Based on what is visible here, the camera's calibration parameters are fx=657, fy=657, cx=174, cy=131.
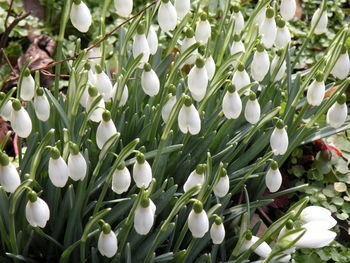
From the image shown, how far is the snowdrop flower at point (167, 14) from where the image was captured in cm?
207

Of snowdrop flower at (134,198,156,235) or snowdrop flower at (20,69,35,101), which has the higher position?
snowdrop flower at (20,69,35,101)

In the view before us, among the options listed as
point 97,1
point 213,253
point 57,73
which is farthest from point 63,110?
point 97,1

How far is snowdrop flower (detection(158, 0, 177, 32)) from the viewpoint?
81.7 inches

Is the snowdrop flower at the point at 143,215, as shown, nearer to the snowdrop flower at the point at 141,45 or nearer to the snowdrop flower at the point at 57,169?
the snowdrop flower at the point at 57,169

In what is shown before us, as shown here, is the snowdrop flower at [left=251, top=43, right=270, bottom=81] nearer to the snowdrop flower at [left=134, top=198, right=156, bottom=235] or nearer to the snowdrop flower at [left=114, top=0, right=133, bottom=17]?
the snowdrop flower at [left=114, top=0, right=133, bottom=17]

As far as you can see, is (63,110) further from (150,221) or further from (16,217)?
(150,221)

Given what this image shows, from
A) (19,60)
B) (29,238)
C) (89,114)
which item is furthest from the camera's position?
(19,60)

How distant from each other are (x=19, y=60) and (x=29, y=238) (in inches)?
64.3

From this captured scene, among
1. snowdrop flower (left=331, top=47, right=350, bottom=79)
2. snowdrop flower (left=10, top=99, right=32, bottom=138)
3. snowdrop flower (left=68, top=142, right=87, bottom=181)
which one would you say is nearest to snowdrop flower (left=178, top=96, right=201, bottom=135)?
snowdrop flower (left=68, top=142, right=87, bottom=181)

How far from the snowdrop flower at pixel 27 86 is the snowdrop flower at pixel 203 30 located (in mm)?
616

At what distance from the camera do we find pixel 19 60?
11.2ft

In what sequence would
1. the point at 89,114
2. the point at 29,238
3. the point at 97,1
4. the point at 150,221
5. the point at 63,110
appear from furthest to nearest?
the point at 97,1, the point at 63,110, the point at 29,238, the point at 89,114, the point at 150,221

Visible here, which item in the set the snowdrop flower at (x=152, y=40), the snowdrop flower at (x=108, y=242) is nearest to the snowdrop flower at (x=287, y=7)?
the snowdrop flower at (x=152, y=40)

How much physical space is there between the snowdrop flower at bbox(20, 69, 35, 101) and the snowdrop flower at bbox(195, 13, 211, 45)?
62 cm
